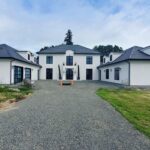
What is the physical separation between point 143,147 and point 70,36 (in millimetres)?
80590

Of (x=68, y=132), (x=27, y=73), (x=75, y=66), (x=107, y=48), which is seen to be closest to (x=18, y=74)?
(x=27, y=73)

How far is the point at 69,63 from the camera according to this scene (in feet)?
124

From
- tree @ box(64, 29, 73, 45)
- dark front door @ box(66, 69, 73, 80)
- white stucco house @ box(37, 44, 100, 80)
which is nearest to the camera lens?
dark front door @ box(66, 69, 73, 80)

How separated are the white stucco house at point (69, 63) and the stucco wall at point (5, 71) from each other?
14858 millimetres

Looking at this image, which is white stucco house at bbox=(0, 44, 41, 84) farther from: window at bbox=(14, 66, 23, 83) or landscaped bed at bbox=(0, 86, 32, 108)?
landscaped bed at bbox=(0, 86, 32, 108)

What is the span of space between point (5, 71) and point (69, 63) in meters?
16.7

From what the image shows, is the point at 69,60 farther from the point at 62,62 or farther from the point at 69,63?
the point at 62,62

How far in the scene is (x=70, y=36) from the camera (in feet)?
274

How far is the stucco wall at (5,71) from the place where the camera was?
74.4ft

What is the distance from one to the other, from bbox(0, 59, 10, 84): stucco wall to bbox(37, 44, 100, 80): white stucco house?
14858mm

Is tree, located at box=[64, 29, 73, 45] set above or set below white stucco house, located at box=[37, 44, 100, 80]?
above

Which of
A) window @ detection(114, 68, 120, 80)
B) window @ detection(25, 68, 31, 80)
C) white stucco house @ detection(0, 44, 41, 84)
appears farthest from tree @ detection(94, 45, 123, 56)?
white stucco house @ detection(0, 44, 41, 84)

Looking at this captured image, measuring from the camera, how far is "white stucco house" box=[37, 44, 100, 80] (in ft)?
123

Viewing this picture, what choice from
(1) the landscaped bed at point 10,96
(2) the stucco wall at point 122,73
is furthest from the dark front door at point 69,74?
(1) the landscaped bed at point 10,96
